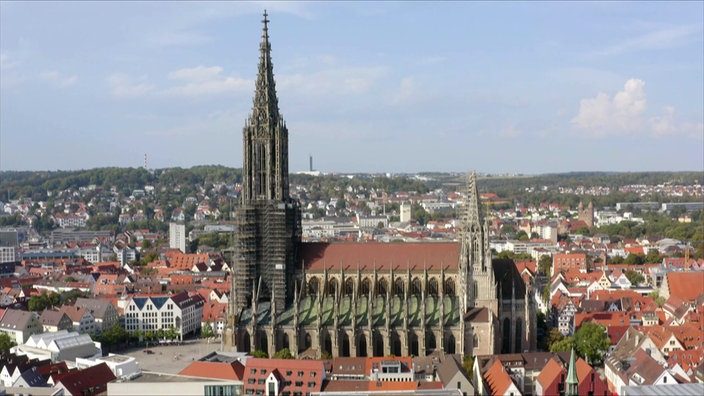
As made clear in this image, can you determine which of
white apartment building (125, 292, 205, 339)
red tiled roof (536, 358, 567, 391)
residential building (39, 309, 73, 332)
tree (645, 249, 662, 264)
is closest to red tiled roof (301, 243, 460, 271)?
red tiled roof (536, 358, 567, 391)

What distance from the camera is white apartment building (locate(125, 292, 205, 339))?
4454 inches

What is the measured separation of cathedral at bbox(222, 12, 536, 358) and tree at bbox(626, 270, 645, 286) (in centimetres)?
6748

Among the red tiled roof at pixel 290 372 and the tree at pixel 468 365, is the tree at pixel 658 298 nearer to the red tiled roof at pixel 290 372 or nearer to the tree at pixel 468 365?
the tree at pixel 468 365

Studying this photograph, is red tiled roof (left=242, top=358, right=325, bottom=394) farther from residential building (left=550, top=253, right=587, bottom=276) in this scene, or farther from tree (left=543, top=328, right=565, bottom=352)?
residential building (left=550, top=253, right=587, bottom=276)

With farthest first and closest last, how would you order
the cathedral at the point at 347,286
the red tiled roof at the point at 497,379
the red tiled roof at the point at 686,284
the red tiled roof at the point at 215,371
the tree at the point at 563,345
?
1. the red tiled roof at the point at 686,284
2. the cathedral at the point at 347,286
3. the tree at the point at 563,345
4. the red tiled roof at the point at 215,371
5. the red tiled roof at the point at 497,379

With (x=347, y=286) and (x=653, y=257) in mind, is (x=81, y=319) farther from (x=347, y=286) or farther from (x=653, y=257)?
(x=653, y=257)

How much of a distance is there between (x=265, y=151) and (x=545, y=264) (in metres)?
96.9

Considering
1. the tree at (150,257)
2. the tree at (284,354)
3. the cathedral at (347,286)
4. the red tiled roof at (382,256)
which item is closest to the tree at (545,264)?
the tree at (150,257)

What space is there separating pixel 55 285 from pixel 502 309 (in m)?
80.9

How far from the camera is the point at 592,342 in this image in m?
89.1

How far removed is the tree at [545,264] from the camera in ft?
561

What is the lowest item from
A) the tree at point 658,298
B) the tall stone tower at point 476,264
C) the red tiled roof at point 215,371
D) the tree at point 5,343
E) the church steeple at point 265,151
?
the tree at point 658,298

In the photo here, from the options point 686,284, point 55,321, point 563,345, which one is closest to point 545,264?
point 686,284

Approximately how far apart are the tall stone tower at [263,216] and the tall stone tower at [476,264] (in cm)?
1748
